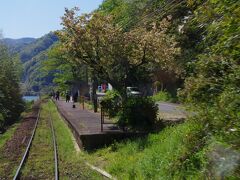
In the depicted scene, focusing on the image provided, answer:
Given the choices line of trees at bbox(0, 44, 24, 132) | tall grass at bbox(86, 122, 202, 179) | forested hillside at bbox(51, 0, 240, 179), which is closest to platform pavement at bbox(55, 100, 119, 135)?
forested hillside at bbox(51, 0, 240, 179)

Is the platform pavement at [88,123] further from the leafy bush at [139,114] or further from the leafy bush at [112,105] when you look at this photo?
the leafy bush at [139,114]

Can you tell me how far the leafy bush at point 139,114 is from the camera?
18672mm

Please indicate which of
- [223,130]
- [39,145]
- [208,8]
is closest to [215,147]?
[223,130]

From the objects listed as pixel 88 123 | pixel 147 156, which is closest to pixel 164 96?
pixel 88 123

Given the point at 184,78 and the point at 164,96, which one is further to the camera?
the point at 164,96

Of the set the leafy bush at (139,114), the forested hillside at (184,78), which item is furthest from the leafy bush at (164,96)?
the leafy bush at (139,114)

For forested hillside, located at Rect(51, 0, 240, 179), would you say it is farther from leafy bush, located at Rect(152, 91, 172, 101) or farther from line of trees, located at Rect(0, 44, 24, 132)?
leafy bush, located at Rect(152, 91, 172, 101)

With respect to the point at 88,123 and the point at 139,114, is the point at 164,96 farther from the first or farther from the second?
the point at 139,114

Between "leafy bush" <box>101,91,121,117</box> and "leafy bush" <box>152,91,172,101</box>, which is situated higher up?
"leafy bush" <box>152,91,172,101</box>

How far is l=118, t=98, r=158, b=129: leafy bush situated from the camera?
18.7 m

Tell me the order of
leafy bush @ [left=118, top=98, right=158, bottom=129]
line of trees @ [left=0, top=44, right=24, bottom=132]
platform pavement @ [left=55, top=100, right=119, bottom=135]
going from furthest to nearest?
line of trees @ [left=0, top=44, right=24, bottom=132] → platform pavement @ [left=55, top=100, right=119, bottom=135] → leafy bush @ [left=118, top=98, right=158, bottom=129]

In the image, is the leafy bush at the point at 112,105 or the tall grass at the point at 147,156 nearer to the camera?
the tall grass at the point at 147,156

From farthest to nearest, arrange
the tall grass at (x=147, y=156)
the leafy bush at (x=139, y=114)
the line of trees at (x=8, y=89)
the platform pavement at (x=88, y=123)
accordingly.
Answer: the line of trees at (x=8, y=89), the platform pavement at (x=88, y=123), the leafy bush at (x=139, y=114), the tall grass at (x=147, y=156)

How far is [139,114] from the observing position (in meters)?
18.7
